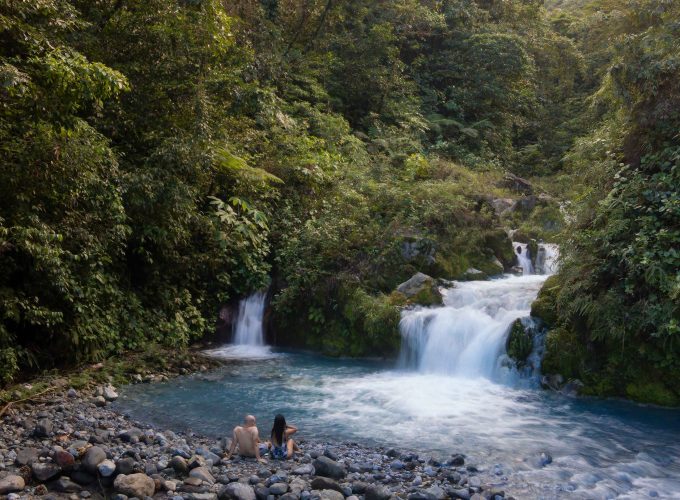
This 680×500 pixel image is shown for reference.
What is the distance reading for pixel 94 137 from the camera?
9727 millimetres

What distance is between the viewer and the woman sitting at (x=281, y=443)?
6.86 meters

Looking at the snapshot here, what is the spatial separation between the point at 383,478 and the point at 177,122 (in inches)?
347

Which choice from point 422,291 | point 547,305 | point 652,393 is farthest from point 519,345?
point 422,291

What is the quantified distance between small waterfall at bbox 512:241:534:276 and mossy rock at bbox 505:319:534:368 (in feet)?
17.4

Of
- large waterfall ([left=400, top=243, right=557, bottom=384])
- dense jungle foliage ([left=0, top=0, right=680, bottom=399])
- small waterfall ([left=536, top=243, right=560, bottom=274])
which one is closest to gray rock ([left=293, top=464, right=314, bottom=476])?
dense jungle foliage ([left=0, top=0, right=680, bottom=399])

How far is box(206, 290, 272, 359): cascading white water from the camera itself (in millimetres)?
13734

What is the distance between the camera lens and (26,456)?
614 cm

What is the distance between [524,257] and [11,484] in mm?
13929

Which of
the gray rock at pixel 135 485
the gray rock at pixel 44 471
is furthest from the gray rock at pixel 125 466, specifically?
the gray rock at pixel 44 471

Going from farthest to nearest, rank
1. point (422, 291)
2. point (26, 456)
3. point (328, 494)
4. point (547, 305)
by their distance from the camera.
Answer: point (422, 291) < point (547, 305) < point (26, 456) < point (328, 494)

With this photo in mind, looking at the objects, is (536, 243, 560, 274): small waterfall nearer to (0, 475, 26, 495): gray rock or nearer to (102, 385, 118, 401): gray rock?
(102, 385, 118, 401): gray rock

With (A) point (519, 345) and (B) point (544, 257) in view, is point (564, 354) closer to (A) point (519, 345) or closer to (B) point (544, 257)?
(A) point (519, 345)

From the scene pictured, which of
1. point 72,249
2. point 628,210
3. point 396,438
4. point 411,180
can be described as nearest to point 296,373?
point 396,438

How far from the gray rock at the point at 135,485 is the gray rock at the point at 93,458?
1.19 ft
